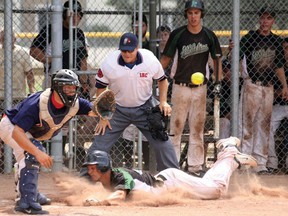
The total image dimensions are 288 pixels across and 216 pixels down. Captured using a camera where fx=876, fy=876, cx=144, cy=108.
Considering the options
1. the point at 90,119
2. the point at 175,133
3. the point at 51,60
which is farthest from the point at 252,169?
the point at 51,60

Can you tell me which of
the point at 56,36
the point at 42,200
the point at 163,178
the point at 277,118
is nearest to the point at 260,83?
the point at 277,118

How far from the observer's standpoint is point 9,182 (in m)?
10.4

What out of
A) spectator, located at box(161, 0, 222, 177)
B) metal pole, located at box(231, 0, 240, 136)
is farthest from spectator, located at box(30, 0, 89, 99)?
metal pole, located at box(231, 0, 240, 136)

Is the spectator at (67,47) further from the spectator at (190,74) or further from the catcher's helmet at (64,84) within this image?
the catcher's helmet at (64,84)

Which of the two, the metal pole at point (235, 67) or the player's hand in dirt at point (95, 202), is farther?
the metal pole at point (235, 67)

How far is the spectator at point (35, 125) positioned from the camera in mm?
7734

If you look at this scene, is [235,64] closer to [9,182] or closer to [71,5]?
[71,5]

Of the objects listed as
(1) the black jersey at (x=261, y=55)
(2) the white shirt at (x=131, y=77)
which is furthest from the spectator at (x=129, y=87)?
(1) the black jersey at (x=261, y=55)

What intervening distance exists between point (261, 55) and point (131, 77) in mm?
2378

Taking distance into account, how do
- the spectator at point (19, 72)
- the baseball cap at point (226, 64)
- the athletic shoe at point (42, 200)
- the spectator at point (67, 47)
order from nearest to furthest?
the athletic shoe at point (42, 200)
the spectator at point (67, 47)
the spectator at point (19, 72)
the baseball cap at point (226, 64)

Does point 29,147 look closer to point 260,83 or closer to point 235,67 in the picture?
point 235,67

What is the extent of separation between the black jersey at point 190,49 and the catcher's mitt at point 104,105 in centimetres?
244

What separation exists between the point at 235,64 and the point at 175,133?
119cm

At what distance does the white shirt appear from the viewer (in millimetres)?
9414
